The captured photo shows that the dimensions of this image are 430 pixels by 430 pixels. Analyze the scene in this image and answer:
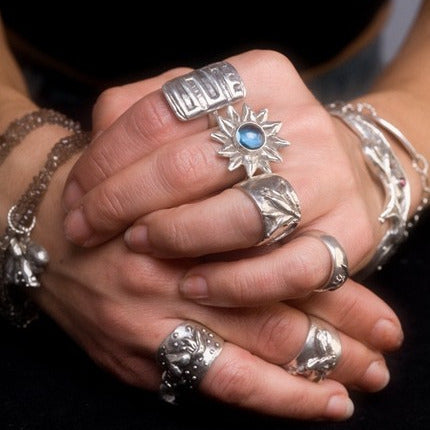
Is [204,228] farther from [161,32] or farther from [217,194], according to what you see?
[161,32]

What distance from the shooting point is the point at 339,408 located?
2.30 feet

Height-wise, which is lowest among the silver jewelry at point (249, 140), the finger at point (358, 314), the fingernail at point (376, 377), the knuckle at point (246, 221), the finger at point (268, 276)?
the fingernail at point (376, 377)

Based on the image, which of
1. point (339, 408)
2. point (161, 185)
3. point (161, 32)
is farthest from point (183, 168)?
point (161, 32)

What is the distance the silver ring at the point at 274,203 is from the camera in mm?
628

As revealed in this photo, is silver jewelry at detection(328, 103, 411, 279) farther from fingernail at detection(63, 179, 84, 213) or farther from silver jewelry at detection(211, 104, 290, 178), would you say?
fingernail at detection(63, 179, 84, 213)

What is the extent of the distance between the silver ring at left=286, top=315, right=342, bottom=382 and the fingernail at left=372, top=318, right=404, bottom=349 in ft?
0.15

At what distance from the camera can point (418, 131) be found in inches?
34.3

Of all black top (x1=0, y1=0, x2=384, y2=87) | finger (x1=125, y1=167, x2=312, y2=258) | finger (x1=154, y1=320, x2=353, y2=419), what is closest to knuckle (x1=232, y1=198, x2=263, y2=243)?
finger (x1=125, y1=167, x2=312, y2=258)

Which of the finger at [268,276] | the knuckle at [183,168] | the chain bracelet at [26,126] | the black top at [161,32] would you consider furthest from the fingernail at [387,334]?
the black top at [161,32]

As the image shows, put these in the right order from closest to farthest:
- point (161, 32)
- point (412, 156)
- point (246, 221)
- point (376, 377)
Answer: point (246, 221) → point (376, 377) → point (412, 156) → point (161, 32)

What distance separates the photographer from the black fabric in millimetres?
701

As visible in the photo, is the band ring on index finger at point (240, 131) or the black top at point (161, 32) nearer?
the band ring on index finger at point (240, 131)

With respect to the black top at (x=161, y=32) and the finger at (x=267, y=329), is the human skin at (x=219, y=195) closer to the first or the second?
the finger at (x=267, y=329)

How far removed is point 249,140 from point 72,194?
6.6 inches
